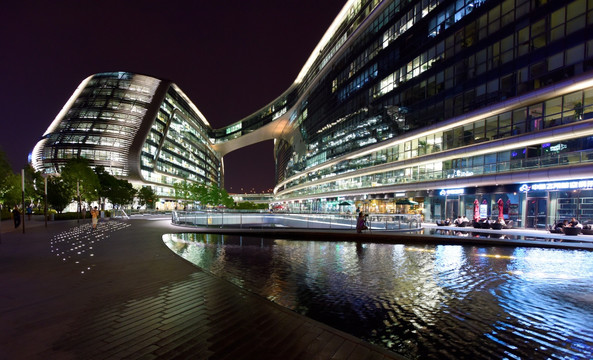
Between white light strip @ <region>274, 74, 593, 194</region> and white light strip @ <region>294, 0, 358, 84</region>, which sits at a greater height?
white light strip @ <region>294, 0, 358, 84</region>

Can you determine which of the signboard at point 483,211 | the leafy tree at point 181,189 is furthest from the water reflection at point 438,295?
the leafy tree at point 181,189

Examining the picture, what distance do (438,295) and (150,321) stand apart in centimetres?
653

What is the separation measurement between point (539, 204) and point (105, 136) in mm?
96744

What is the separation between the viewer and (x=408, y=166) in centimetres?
4500

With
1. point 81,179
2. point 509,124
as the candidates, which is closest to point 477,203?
point 509,124

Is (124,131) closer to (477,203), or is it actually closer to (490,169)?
(477,203)

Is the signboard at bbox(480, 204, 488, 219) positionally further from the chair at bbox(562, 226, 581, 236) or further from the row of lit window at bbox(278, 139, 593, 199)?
the chair at bbox(562, 226, 581, 236)

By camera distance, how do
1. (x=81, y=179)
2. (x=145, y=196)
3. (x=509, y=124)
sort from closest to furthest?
(x=509, y=124) → (x=81, y=179) → (x=145, y=196)

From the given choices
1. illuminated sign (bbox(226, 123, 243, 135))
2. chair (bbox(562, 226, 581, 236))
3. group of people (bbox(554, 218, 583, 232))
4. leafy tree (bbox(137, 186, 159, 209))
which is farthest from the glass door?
illuminated sign (bbox(226, 123, 243, 135))

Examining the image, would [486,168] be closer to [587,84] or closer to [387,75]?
[587,84]

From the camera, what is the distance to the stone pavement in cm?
380

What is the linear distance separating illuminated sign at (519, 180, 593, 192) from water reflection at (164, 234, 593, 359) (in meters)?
16.1

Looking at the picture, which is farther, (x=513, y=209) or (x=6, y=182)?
(x=6, y=182)

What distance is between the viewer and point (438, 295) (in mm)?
7387
